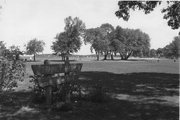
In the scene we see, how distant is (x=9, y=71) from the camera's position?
20.0 feet

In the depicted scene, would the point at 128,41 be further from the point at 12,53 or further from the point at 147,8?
the point at 12,53

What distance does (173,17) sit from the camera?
758 inches

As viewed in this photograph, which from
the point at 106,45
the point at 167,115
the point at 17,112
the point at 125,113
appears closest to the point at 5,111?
the point at 17,112

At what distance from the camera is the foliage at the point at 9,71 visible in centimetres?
587

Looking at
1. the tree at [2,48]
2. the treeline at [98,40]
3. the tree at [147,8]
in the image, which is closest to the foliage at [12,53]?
the tree at [2,48]

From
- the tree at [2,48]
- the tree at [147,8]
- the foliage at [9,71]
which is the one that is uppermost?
the tree at [147,8]

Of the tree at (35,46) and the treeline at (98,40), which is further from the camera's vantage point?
the tree at (35,46)

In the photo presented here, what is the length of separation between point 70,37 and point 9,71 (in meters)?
101

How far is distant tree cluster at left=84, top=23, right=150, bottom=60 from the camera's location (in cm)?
11325

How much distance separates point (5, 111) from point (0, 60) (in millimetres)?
2214

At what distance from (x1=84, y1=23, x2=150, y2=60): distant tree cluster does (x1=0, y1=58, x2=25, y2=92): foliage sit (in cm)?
10508

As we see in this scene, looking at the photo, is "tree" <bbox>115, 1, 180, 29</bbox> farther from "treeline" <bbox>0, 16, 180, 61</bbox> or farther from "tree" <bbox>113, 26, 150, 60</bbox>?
"tree" <bbox>113, 26, 150, 60</bbox>

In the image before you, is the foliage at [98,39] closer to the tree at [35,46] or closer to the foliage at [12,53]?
the tree at [35,46]

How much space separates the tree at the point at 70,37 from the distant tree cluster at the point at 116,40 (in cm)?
680
